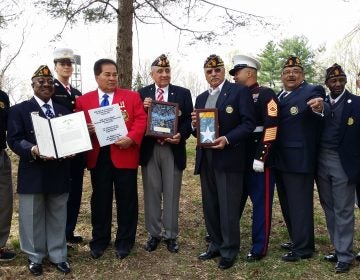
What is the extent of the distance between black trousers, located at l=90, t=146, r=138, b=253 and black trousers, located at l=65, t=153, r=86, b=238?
1.33 feet

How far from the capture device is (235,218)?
462cm

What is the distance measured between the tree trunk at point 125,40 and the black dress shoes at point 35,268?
15.0ft

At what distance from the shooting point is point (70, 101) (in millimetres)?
5176

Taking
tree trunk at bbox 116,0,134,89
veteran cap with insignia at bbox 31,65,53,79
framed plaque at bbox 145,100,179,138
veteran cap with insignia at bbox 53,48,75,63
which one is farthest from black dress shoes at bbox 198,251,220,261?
tree trunk at bbox 116,0,134,89

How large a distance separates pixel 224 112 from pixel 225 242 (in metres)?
1.45

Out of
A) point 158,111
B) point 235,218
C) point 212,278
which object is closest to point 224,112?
point 158,111

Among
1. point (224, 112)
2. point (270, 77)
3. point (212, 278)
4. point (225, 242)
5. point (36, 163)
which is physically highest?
point (270, 77)

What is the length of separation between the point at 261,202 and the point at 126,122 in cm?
179

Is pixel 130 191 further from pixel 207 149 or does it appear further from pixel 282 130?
pixel 282 130

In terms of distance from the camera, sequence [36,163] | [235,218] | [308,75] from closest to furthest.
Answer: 1. [36,163]
2. [235,218]
3. [308,75]

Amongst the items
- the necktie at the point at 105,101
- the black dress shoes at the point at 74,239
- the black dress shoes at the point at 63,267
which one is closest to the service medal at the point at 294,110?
the necktie at the point at 105,101

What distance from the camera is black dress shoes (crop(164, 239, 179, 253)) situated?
5.08 m

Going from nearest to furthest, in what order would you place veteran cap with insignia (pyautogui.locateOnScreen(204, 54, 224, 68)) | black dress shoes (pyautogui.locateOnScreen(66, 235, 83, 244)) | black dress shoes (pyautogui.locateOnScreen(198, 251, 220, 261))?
veteran cap with insignia (pyautogui.locateOnScreen(204, 54, 224, 68)) < black dress shoes (pyautogui.locateOnScreen(198, 251, 220, 261)) < black dress shoes (pyautogui.locateOnScreen(66, 235, 83, 244))

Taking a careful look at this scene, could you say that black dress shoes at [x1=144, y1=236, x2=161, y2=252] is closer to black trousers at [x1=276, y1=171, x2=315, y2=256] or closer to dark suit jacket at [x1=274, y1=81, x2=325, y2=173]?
black trousers at [x1=276, y1=171, x2=315, y2=256]
